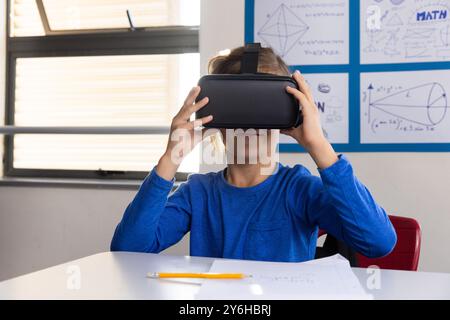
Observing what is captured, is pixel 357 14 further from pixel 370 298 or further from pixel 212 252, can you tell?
pixel 370 298

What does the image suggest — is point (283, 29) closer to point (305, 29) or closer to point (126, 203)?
point (305, 29)

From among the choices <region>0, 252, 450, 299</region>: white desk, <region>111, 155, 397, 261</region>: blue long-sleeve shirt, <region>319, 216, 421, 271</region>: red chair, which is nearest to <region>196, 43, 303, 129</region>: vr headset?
<region>111, 155, 397, 261</region>: blue long-sleeve shirt

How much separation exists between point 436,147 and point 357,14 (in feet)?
1.75

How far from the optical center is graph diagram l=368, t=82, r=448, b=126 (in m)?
1.62

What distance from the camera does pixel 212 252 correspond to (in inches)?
40.0

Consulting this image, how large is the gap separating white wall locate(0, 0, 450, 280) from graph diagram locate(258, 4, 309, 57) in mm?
101

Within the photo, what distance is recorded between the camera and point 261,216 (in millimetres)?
988

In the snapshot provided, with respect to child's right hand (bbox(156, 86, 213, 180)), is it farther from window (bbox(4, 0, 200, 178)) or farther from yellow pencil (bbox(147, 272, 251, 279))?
window (bbox(4, 0, 200, 178))

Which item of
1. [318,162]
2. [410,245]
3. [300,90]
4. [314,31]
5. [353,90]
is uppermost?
[314,31]

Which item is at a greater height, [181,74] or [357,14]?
[357,14]
